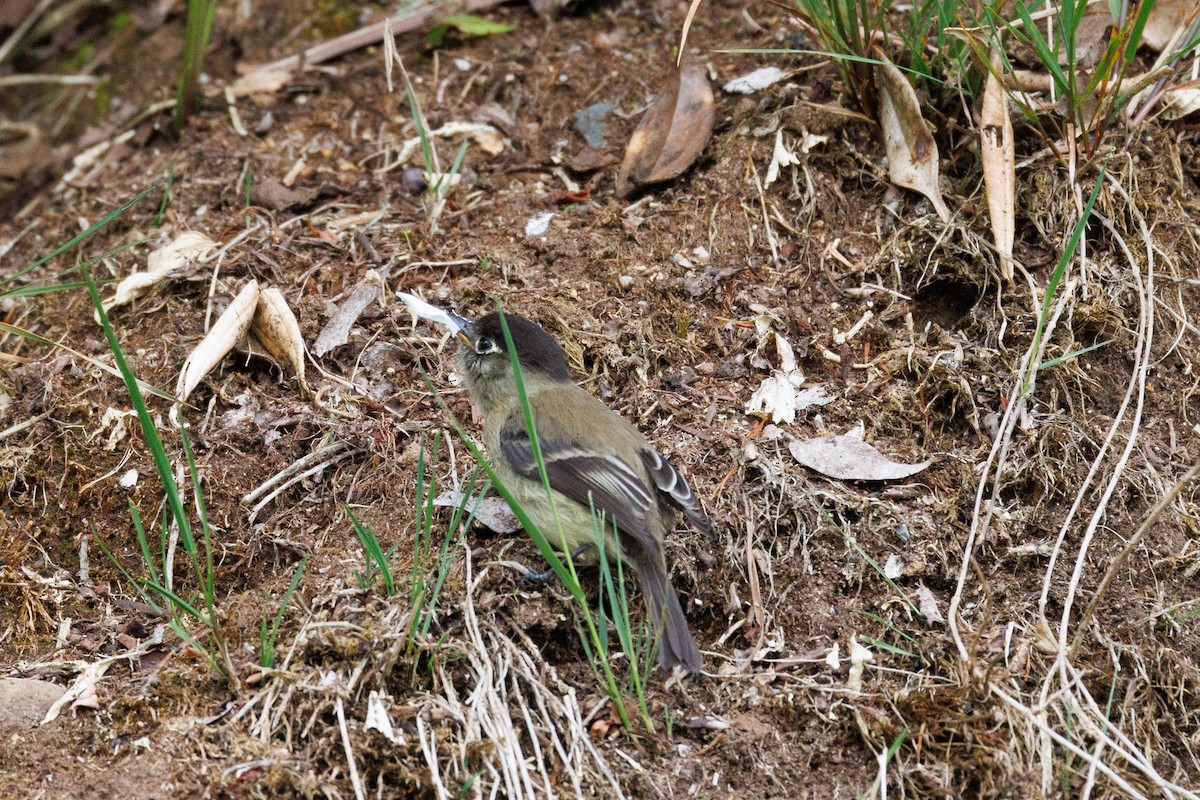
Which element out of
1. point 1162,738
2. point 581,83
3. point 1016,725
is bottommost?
point 1162,738

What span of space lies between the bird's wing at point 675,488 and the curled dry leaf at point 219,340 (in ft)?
5.82

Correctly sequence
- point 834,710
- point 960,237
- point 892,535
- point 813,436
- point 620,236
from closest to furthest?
point 834,710 → point 892,535 → point 813,436 → point 960,237 → point 620,236

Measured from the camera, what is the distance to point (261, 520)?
4234 mm

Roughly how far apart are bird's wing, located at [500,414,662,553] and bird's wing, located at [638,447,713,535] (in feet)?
0.20

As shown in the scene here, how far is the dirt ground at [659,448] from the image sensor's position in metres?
3.39

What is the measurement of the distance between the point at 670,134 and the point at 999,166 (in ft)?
4.79

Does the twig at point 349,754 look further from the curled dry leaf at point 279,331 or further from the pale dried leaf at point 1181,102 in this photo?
the pale dried leaf at point 1181,102

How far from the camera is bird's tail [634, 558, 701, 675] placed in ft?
11.7

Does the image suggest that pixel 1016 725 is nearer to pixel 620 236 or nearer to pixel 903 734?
pixel 903 734

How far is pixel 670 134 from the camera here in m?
5.29

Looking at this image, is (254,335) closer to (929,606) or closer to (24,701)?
(24,701)

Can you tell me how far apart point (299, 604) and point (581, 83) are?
3.24 meters

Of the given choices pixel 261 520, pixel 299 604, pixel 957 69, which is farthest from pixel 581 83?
pixel 299 604

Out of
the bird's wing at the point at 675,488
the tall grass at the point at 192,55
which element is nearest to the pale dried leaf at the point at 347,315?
the bird's wing at the point at 675,488
